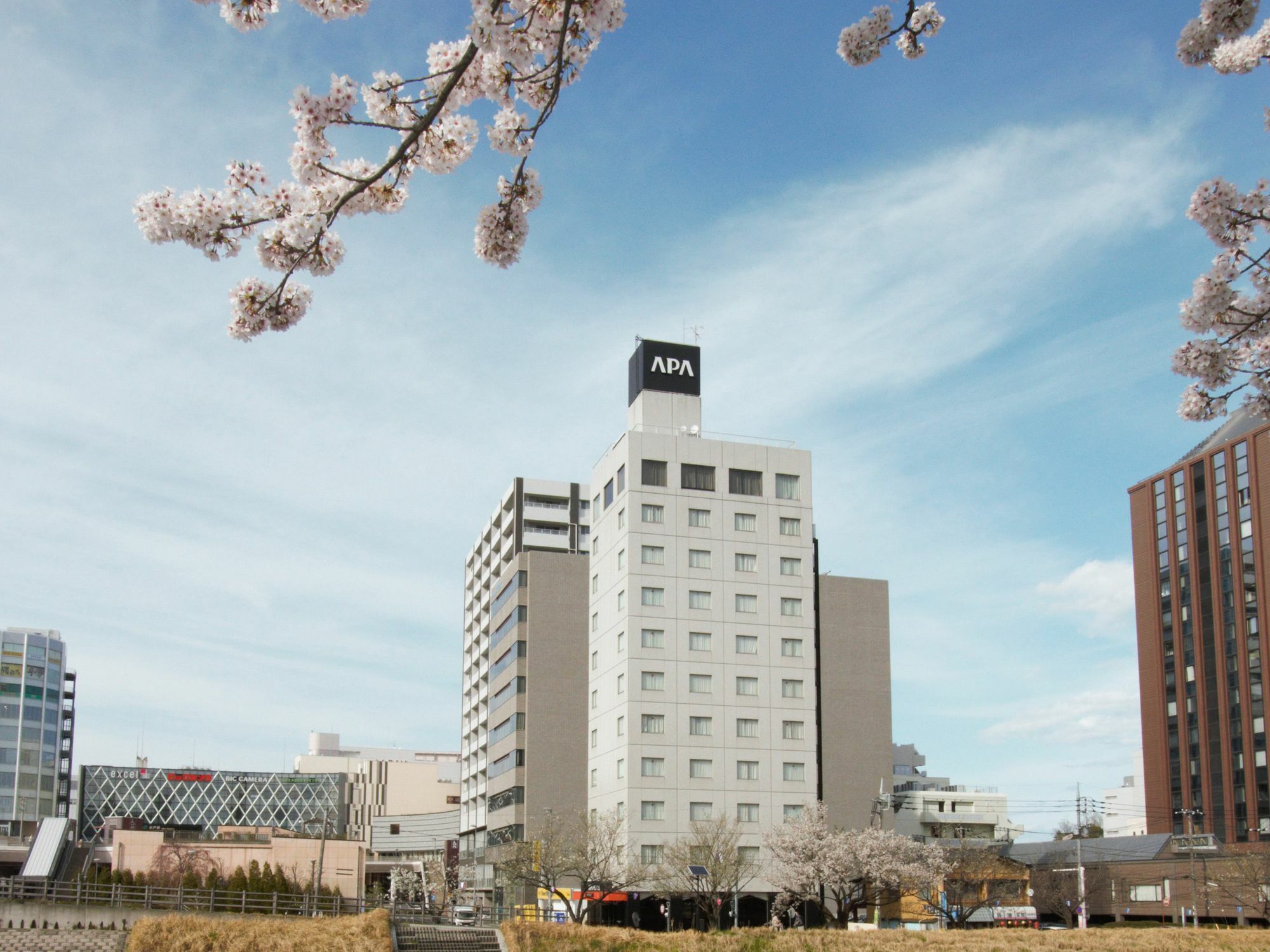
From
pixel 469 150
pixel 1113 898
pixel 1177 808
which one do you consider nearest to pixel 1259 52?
pixel 469 150

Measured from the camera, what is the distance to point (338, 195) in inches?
358

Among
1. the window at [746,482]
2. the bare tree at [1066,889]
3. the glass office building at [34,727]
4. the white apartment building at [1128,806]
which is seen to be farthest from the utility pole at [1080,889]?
the glass office building at [34,727]

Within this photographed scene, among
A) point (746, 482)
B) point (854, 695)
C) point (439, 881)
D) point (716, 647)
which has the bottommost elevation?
point (439, 881)

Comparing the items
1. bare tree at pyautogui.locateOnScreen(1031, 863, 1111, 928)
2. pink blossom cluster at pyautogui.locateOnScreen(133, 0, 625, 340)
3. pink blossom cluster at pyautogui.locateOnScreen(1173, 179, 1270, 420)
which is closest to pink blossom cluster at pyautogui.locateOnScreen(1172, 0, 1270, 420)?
pink blossom cluster at pyautogui.locateOnScreen(1173, 179, 1270, 420)

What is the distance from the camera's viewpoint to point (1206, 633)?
378ft

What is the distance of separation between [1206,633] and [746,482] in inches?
2255

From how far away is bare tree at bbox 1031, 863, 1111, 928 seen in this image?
9469 centimetres

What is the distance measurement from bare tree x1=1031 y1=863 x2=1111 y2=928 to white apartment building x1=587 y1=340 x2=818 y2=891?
21.9 meters

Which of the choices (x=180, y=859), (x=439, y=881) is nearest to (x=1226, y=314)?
(x=180, y=859)

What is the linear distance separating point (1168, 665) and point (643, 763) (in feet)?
219

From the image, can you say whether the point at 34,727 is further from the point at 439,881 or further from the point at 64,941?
the point at 64,941

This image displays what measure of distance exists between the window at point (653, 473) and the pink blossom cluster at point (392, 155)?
71.7 m

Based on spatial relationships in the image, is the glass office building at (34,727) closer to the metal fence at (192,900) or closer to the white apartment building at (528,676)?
the white apartment building at (528,676)

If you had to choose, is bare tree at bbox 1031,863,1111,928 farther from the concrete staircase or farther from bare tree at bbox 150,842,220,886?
the concrete staircase
